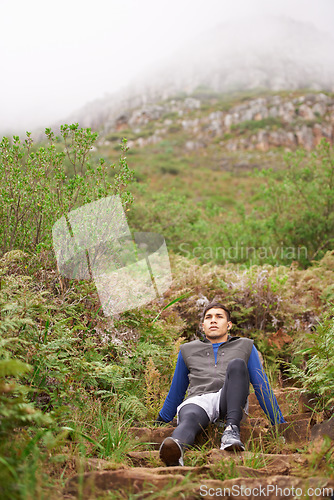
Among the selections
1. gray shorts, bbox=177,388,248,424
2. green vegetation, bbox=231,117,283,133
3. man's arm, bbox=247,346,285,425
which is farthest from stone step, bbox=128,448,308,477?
green vegetation, bbox=231,117,283,133

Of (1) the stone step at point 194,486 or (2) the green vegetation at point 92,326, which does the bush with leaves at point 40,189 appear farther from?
(1) the stone step at point 194,486

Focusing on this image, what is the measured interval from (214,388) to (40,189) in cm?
308

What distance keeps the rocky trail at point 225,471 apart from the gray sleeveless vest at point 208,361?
1.19ft

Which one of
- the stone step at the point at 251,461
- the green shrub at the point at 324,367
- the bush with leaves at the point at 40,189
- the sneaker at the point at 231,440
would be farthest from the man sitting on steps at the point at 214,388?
the bush with leaves at the point at 40,189

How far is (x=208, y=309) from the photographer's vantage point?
4238 mm

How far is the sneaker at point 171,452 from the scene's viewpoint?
8.91 feet

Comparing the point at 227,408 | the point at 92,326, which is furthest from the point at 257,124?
the point at 227,408

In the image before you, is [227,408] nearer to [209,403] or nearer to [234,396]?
[234,396]

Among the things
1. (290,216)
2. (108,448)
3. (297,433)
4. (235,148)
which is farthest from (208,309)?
(235,148)

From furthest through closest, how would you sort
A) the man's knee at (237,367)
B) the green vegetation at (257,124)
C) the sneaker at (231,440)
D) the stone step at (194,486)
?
the green vegetation at (257,124)
the man's knee at (237,367)
the sneaker at (231,440)
the stone step at (194,486)

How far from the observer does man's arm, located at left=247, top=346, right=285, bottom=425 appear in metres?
3.56

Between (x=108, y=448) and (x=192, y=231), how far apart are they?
382 inches

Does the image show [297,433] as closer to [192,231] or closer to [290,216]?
[290,216]

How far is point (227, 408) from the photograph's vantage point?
3289 millimetres
